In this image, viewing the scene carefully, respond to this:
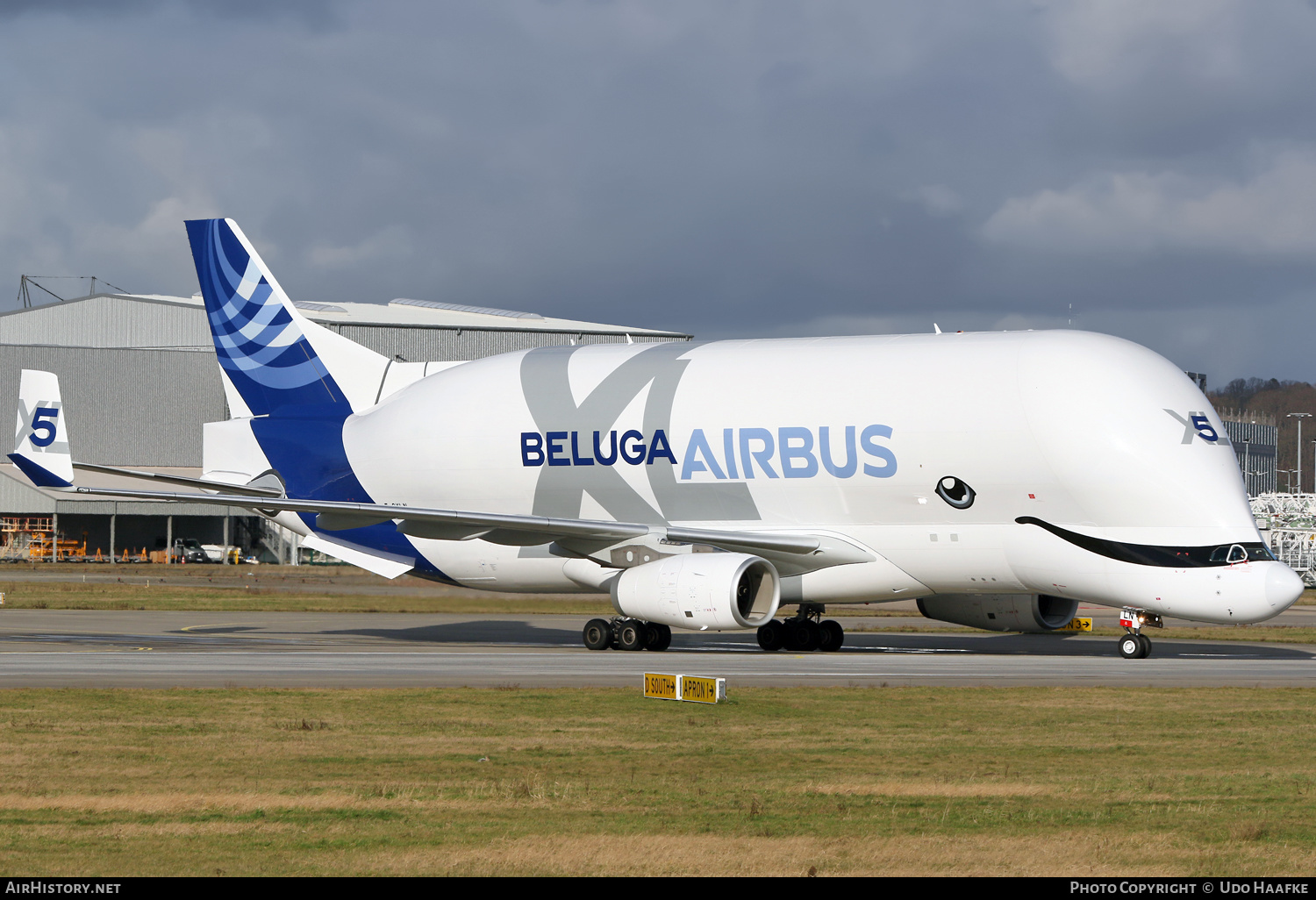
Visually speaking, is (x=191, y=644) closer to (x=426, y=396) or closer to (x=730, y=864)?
(x=426, y=396)

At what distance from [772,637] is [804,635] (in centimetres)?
71

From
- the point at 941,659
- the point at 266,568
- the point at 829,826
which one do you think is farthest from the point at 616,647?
the point at 266,568

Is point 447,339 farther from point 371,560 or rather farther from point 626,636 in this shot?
point 626,636

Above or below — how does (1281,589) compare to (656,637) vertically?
above

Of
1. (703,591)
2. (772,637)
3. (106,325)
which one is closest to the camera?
(703,591)

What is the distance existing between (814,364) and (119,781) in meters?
19.5

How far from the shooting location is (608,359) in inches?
1291

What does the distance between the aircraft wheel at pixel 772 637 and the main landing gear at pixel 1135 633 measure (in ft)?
25.1

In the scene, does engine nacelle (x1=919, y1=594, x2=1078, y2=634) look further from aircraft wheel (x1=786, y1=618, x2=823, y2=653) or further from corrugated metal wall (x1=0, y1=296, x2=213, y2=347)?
corrugated metal wall (x1=0, y1=296, x2=213, y2=347)

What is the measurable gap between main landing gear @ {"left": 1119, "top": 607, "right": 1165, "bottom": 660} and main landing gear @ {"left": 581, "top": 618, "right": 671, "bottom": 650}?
9.21 meters

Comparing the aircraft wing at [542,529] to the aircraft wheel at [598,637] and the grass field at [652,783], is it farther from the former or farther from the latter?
the grass field at [652,783]

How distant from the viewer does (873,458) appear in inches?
1126

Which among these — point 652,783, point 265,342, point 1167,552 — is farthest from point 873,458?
point 265,342

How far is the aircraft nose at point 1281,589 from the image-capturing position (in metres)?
25.2
